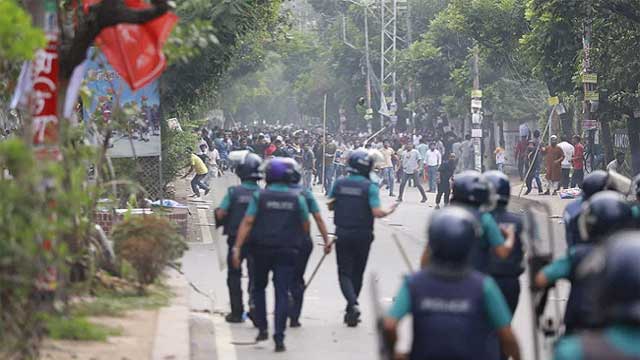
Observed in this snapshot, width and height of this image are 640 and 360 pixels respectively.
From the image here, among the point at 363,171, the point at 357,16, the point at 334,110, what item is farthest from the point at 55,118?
the point at 334,110

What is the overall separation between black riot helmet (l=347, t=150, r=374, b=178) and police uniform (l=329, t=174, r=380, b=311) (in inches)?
1.9

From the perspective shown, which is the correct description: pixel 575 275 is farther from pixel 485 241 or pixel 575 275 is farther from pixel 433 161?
pixel 433 161

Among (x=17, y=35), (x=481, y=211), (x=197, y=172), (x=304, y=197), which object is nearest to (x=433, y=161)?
(x=197, y=172)

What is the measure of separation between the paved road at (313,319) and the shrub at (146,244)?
62 centimetres

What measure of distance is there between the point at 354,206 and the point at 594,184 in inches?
122

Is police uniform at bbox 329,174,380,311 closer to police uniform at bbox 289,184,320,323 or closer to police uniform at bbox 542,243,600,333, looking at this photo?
police uniform at bbox 289,184,320,323

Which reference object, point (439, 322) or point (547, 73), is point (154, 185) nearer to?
point (547, 73)

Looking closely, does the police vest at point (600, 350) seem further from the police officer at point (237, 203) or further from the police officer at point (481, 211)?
the police officer at point (237, 203)

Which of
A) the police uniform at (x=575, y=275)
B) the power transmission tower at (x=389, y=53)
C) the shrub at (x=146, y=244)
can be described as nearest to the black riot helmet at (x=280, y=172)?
the shrub at (x=146, y=244)

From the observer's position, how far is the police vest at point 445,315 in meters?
5.64

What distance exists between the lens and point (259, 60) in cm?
5125

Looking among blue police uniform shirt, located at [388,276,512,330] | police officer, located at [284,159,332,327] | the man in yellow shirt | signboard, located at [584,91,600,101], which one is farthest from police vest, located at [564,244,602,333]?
the man in yellow shirt

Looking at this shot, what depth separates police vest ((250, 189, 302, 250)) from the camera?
1065 centimetres

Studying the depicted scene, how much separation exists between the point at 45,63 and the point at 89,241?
8.44 ft
